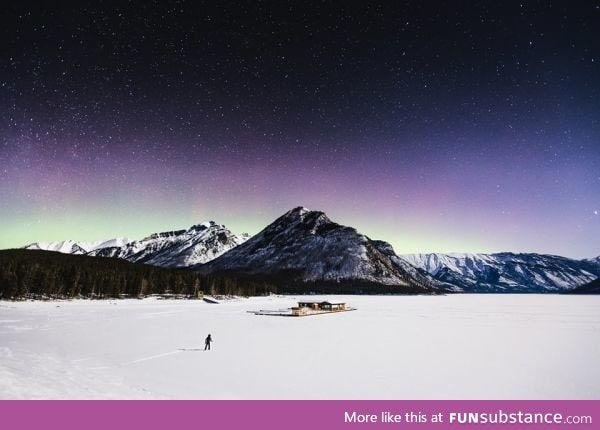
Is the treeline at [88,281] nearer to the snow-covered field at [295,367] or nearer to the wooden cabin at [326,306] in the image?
the wooden cabin at [326,306]

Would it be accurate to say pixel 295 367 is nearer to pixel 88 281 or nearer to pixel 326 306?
pixel 326 306

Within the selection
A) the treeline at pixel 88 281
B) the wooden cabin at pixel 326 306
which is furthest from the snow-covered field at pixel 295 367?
the treeline at pixel 88 281

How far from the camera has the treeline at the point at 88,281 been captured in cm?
12081

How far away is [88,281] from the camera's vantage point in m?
138

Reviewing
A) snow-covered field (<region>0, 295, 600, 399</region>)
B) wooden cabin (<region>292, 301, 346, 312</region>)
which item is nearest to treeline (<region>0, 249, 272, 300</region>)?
wooden cabin (<region>292, 301, 346, 312</region>)

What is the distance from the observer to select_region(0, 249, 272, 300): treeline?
396 ft

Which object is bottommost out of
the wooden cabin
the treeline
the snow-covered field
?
the snow-covered field

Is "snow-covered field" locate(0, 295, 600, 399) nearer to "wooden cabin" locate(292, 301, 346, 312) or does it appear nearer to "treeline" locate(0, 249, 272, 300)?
"wooden cabin" locate(292, 301, 346, 312)

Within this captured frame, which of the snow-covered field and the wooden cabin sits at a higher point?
the wooden cabin

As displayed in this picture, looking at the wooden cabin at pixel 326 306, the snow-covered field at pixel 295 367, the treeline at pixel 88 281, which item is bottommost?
the snow-covered field at pixel 295 367

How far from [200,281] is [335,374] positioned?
172306 mm
